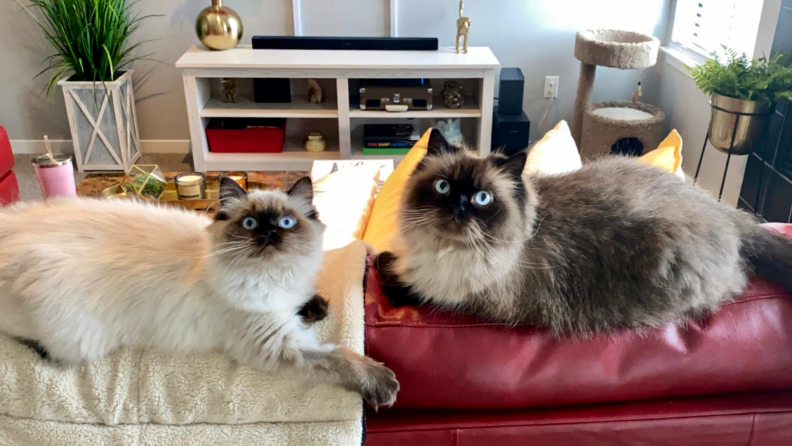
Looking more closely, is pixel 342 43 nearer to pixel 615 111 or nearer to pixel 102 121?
pixel 102 121

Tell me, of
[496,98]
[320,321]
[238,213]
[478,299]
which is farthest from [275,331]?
[496,98]

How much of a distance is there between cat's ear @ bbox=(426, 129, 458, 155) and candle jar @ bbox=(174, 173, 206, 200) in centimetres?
132

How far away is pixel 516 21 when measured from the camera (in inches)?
141

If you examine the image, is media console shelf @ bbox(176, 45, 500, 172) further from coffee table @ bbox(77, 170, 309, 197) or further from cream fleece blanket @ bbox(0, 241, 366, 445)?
cream fleece blanket @ bbox(0, 241, 366, 445)

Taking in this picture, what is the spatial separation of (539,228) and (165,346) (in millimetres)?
601

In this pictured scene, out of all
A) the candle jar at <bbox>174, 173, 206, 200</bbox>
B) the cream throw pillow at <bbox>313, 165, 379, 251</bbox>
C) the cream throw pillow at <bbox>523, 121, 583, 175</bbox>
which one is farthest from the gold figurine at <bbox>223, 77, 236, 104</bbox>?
the cream throw pillow at <bbox>523, 121, 583, 175</bbox>

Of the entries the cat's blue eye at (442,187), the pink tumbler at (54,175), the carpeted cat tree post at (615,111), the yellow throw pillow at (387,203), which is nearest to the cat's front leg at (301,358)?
the cat's blue eye at (442,187)

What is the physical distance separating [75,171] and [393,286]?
3073 millimetres

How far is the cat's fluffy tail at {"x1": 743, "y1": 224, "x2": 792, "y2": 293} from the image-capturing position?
0.96 metres

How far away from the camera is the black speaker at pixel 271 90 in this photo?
3453 millimetres

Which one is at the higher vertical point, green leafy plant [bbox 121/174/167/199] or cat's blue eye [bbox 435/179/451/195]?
cat's blue eye [bbox 435/179/451/195]

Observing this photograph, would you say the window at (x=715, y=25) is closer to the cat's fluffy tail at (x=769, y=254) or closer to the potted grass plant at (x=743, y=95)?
the potted grass plant at (x=743, y=95)

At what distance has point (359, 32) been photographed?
11.8ft

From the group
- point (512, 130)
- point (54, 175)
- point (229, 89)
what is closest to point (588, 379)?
point (54, 175)
